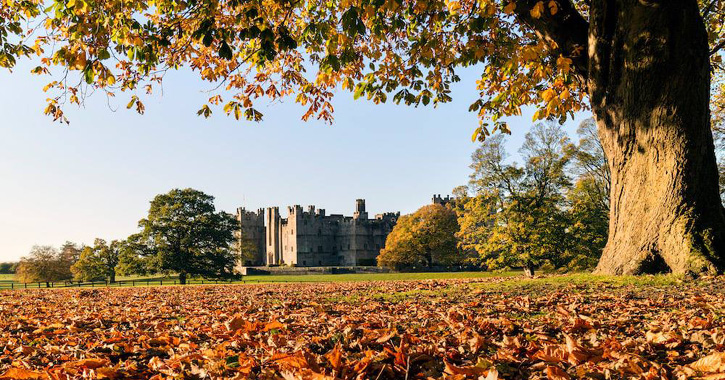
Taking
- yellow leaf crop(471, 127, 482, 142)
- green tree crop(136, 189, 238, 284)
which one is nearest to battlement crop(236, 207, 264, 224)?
green tree crop(136, 189, 238, 284)

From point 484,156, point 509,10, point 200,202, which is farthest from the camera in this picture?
point 200,202

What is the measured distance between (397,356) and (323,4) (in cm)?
672

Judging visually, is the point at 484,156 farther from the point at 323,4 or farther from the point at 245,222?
the point at 245,222

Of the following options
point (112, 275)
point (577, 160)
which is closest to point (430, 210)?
point (577, 160)

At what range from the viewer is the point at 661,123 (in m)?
7.01

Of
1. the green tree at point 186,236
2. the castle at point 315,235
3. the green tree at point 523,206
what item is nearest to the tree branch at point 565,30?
the green tree at point 523,206

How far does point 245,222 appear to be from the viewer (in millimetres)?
89250

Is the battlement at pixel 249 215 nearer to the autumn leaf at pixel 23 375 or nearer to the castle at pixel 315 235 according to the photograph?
the castle at pixel 315 235

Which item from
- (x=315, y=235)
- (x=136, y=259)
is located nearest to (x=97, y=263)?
(x=136, y=259)

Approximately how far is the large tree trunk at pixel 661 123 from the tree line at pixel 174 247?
3784 centimetres

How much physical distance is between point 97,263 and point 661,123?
2138 inches

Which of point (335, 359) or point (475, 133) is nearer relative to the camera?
point (335, 359)

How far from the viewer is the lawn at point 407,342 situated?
2566 millimetres

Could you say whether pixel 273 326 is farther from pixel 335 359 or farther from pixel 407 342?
pixel 335 359
